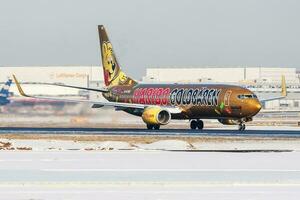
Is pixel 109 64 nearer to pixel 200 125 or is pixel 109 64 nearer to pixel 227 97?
pixel 200 125

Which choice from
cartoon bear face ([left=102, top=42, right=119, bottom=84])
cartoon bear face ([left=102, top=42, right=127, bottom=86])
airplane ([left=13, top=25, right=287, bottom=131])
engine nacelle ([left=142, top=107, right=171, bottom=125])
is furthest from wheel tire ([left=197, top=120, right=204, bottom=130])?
cartoon bear face ([left=102, top=42, right=119, bottom=84])

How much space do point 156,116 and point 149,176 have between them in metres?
48.8

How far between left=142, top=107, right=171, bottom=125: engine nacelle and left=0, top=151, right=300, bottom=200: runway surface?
Answer: 35063 mm

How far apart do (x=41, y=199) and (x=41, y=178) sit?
600cm

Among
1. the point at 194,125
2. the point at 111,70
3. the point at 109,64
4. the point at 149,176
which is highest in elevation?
the point at 109,64

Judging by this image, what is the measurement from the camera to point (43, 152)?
47156 millimetres

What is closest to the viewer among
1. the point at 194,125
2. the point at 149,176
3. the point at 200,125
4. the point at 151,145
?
the point at 149,176

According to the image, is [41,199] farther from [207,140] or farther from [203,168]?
[207,140]

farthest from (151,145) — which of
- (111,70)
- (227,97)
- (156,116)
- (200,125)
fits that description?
(111,70)

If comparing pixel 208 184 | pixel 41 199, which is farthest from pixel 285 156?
pixel 41 199

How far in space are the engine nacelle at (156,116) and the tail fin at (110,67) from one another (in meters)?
10.5

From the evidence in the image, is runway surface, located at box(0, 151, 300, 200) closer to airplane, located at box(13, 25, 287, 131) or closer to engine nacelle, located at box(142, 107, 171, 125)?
airplane, located at box(13, 25, 287, 131)

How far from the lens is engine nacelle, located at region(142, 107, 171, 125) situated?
3140 inches

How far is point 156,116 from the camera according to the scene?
79.8m
